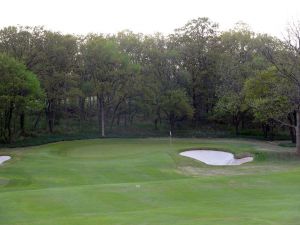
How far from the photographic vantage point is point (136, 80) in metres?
65.3

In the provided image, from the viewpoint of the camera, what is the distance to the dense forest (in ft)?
179

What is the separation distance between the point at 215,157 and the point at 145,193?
2394 cm

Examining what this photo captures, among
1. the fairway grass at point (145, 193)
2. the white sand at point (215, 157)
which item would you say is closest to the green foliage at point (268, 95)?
the white sand at point (215, 157)

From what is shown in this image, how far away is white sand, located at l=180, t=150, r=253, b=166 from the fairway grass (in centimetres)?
229

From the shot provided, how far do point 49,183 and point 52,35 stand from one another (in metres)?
35.9

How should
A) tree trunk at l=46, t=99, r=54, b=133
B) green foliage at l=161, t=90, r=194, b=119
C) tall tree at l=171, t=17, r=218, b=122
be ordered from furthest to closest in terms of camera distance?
tall tree at l=171, t=17, r=218, b=122, green foliage at l=161, t=90, r=194, b=119, tree trunk at l=46, t=99, r=54, b=133

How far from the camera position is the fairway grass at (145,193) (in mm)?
14680

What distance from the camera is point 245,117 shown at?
238 ft

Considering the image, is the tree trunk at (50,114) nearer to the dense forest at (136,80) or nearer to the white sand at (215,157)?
the dense forest at (136,80)

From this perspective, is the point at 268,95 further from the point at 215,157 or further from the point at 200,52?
the point at 200,52

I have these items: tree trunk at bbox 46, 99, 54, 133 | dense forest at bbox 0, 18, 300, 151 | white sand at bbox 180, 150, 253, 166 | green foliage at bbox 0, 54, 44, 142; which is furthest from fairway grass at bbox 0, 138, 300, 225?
tree trunk at bbox 46, 99, 54, 133

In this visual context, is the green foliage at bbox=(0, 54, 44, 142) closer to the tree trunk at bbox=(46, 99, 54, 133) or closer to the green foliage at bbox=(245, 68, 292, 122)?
the tree trunk at bbox=(46, 99, 54, 133)

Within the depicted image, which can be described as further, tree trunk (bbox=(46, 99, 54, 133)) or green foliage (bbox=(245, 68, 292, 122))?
tree trunk (bbox=(46, 99, 54, 133))

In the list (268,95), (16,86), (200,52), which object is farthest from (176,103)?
(16,86)
